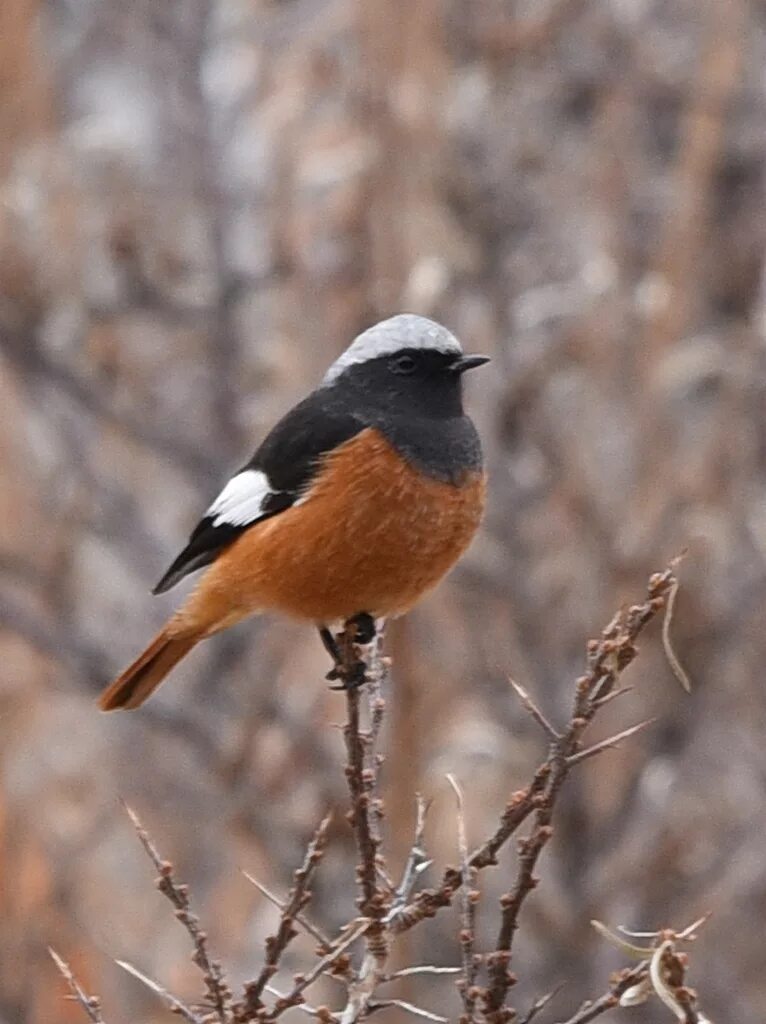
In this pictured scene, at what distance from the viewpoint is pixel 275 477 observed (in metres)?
3.73

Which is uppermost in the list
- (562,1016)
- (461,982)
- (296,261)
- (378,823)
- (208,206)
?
(208,206)

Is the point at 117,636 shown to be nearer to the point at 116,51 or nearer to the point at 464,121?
the point at 464,121

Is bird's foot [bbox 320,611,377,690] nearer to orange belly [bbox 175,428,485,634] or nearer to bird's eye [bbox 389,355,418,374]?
orange belly [bbox 175,428,485,634]

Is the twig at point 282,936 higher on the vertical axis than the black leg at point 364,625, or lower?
lower

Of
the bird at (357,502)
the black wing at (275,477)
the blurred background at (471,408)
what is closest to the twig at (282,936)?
the bird at (357,502)

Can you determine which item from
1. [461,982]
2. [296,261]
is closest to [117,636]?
[296,261]

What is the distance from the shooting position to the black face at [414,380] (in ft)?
12.0

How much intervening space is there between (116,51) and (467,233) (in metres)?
2.29

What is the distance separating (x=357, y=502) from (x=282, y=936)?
1471 millimetres

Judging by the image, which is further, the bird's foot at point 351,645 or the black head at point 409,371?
the black head at point 409,371

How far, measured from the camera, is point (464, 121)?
6.26 meters

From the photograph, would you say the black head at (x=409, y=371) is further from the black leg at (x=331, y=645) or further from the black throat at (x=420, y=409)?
the black leg at (x=331, y=645)

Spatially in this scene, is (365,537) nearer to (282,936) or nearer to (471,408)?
(282,936)

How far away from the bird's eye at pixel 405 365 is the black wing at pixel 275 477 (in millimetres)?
145
